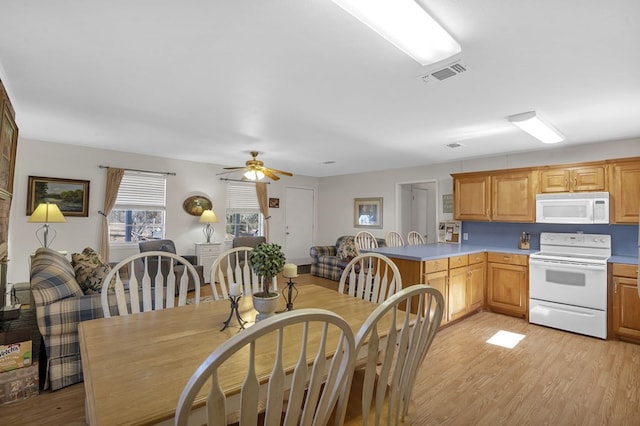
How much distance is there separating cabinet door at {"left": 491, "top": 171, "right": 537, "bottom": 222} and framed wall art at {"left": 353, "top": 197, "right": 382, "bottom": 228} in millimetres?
2558

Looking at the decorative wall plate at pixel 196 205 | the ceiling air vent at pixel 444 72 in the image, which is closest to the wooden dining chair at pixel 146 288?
the ceiling air vent at pixel 444 72

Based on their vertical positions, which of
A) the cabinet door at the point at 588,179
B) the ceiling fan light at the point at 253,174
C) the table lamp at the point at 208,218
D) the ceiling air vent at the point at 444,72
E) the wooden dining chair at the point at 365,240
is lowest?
the wooden dining chair at the point at 365,240

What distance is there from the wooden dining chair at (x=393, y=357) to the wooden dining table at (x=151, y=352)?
0.35 metres

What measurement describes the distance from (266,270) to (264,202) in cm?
540

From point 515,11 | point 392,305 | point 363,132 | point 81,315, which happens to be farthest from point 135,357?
point 363,132

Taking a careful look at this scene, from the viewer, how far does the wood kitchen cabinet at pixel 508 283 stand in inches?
153

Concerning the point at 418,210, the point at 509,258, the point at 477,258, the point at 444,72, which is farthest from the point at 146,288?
the point at 418,210

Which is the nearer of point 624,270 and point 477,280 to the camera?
point 624,270

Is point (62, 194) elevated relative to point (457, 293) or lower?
elevated

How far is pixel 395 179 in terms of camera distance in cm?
643

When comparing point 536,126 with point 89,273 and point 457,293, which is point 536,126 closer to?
point 457,293

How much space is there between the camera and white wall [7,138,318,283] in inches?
172

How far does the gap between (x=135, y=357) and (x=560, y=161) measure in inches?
207

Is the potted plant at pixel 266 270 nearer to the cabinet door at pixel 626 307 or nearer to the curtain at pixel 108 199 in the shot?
the cabinet door at pixel 626 307
